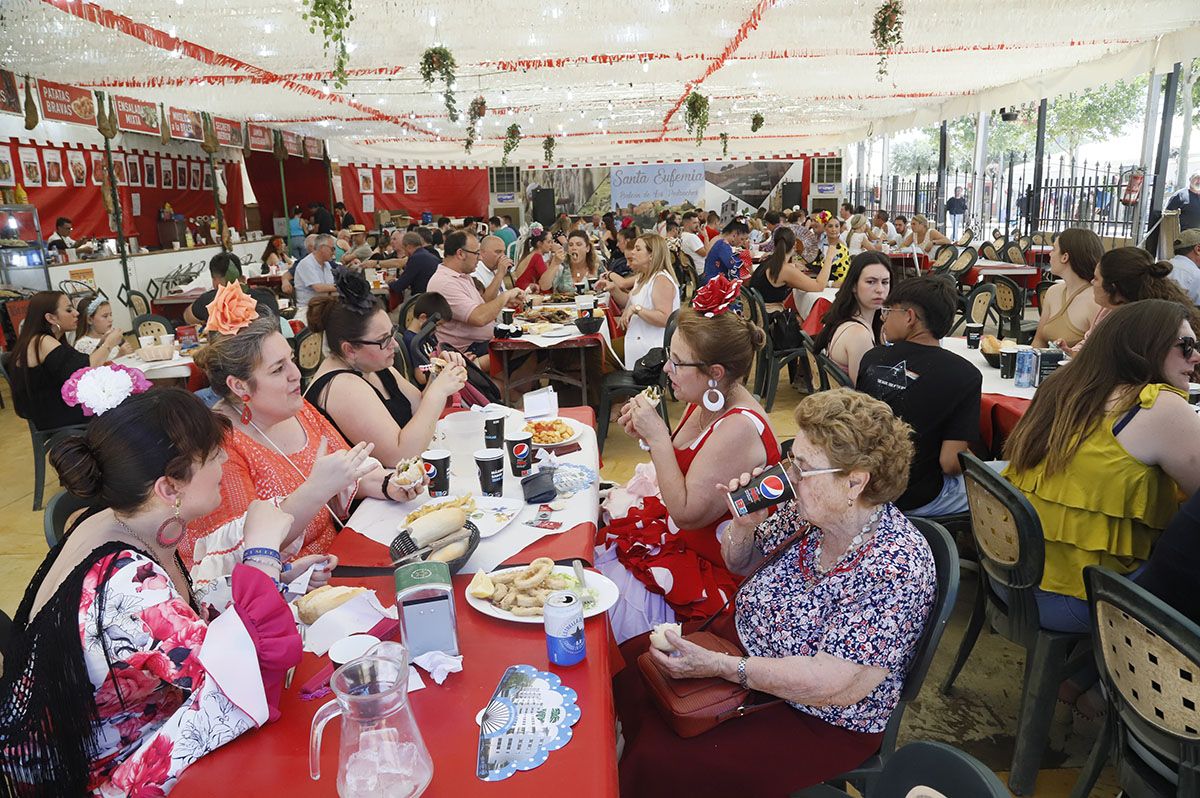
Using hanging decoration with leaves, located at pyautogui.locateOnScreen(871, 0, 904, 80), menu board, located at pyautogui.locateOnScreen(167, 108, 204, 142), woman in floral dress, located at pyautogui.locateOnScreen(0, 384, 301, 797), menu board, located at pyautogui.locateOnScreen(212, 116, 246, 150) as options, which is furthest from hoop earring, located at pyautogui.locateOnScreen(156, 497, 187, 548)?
menu board, located at pyautogui.locateOnScreen(212, 116, 246, 150)

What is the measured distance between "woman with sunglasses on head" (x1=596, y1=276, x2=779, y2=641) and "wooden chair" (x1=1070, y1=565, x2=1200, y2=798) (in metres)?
0.91

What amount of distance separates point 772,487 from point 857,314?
9.38ft

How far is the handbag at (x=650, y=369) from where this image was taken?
17.0ft

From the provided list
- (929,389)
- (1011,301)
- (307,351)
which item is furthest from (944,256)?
(307,351)

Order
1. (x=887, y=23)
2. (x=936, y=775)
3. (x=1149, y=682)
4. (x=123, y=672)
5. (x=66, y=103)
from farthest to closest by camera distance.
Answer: (x=66, y=103)
(x=887, y=23)
(x=1149, y=682)
(x=123, y=672)
(x=936, y=775)

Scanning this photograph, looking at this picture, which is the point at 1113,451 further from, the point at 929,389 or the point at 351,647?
the point at 351,647

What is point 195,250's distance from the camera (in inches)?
516

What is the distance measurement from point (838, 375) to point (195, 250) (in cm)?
1242

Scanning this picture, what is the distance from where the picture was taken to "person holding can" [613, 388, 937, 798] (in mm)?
1668

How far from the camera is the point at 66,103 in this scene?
9.34 meters

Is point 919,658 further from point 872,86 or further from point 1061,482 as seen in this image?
point 872,86

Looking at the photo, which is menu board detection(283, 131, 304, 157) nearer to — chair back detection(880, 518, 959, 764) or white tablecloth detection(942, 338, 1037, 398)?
white tablecloth detection(942, 338, 1037, 398)

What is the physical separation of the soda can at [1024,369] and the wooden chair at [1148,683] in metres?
2.08

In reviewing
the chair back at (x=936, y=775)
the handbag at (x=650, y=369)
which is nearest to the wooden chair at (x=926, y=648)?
the chair back at (x=936, y=775)
